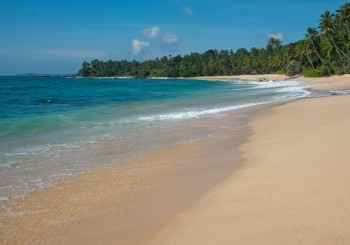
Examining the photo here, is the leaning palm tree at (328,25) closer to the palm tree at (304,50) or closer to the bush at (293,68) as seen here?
the palm tree at (304,50)

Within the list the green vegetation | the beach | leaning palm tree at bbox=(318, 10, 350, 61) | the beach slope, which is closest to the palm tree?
the green vegetation

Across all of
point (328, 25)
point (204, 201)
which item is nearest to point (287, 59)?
point (328, 25)

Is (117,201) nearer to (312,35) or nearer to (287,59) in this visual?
(312,35)

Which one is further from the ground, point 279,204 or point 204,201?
point 279,204

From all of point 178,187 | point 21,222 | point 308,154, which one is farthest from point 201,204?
point 308,154

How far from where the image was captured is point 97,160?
830cm

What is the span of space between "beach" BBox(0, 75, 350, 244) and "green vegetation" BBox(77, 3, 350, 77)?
5797cm

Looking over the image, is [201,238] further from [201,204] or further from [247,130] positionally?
[247,130]

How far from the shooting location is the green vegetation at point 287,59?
198ft

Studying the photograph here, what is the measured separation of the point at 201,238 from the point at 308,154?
4221 mm

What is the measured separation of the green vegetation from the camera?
60219mm

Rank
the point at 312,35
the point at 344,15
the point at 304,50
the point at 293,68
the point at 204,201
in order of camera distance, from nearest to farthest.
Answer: the point at 204,201 → the point at 344,15 → the point at 312,35 → the point at 304,50 → the point at 293,68

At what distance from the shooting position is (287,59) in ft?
306

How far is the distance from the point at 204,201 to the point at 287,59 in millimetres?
95760
